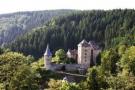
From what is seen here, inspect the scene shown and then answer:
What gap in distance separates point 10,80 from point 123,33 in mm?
130865

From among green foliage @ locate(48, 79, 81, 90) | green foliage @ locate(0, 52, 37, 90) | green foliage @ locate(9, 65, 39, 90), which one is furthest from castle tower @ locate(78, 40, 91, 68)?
green foliage @ locate(9, 65, 39, 90)

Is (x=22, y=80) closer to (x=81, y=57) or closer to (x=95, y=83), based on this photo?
(x=95, y=83)

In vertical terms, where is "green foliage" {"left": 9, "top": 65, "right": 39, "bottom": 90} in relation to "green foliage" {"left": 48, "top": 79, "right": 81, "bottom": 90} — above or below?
above

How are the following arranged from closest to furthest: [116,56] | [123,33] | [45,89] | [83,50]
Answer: [45,89] < [116,56] < [83,50] < [123,33]

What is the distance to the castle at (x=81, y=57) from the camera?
412 feet

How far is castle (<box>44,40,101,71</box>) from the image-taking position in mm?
125562

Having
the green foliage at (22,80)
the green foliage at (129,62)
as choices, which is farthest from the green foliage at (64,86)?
the green foliage at (129,62)

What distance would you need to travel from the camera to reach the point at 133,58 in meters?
104

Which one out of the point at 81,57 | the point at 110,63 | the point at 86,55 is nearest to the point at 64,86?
the point at 110,63

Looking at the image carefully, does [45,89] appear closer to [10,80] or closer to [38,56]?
[10,80]

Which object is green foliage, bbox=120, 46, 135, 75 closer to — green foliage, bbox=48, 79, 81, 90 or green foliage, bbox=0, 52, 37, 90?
green foliage, bbox=48, 79, 81, 90

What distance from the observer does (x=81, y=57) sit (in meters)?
136

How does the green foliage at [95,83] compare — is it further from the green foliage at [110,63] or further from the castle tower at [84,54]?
the castle tower at [84,54]

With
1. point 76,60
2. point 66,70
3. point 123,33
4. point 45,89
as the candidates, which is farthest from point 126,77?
point 123,33
